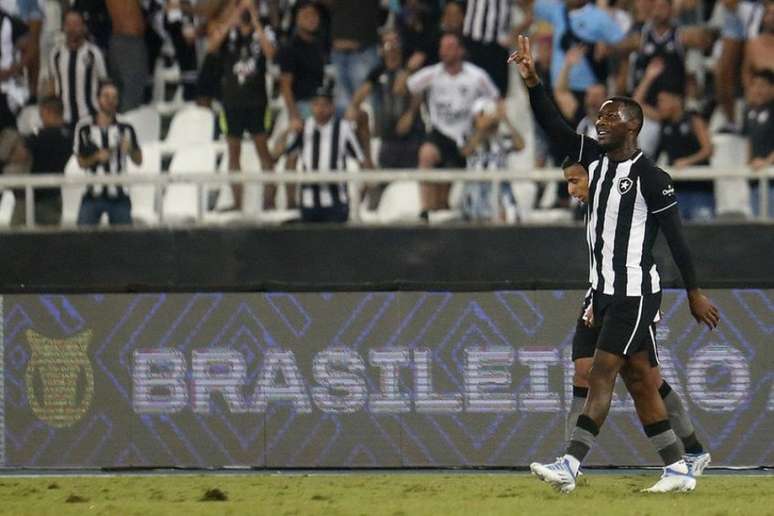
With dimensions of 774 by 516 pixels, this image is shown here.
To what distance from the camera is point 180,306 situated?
10.7 m

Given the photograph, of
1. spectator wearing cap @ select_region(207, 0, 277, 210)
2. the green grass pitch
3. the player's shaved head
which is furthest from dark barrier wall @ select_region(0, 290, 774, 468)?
spectator wearing cap @ select_region(207, 0, 277, 210)

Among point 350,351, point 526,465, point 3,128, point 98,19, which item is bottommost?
point 526,465

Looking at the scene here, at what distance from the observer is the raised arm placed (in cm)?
759

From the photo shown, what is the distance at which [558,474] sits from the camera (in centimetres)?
777

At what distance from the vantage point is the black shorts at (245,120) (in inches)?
570

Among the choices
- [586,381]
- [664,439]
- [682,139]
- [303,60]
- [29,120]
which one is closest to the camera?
[664,439]

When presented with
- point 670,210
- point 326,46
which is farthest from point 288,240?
point 670,210

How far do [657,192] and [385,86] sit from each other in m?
6.88

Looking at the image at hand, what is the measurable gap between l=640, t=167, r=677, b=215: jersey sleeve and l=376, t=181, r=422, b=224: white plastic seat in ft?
19.4

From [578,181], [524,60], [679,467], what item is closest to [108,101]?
[578,181]

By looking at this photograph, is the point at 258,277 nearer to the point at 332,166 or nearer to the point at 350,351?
the point at 332,166

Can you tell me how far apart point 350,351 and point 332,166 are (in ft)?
12.7

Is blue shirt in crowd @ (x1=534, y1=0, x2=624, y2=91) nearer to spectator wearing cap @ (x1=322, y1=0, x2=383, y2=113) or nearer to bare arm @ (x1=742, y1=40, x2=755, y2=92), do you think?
bare arm @ (x1=742, y1=40, x2=755, y2=92)

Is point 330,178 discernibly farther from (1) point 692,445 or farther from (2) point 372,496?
(1) point 692,445
